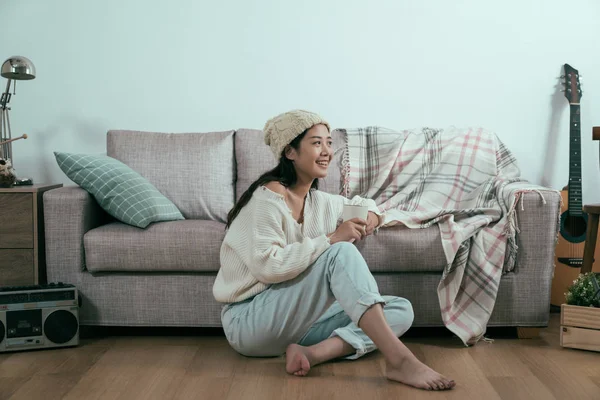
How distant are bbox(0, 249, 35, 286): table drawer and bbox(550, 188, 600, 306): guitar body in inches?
88.8

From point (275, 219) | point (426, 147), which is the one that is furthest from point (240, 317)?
point (426, 147)

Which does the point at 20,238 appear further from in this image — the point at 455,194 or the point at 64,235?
the point at 455,194

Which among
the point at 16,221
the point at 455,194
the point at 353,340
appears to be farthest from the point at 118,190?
the point at 455,194

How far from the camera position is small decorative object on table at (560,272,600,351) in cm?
246

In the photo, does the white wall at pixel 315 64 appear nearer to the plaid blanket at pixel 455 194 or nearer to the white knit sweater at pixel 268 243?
the plaid blanket at pixel 455 194

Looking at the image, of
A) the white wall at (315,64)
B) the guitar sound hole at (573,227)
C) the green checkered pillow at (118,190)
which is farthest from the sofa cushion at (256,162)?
the guitar sound hole at (573,227)

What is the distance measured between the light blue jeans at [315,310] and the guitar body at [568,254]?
1143mm

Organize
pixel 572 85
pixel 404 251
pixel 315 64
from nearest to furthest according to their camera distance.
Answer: pixel 404 251
pixel 572 85
pixel 315 64

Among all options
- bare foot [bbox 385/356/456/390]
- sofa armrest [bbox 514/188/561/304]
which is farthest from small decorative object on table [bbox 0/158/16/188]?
sofa armrest [bbox 514/188/561/304]

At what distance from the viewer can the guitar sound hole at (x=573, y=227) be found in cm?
325

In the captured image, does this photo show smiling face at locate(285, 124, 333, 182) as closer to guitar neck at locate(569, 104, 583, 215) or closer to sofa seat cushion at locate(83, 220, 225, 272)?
sofa seat cushion at locate(83, 220, 225, 272)

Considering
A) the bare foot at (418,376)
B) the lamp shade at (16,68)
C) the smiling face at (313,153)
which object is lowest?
the bare foot at (418,376)

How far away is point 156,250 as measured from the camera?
8.66ft

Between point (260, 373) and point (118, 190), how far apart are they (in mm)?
1024
